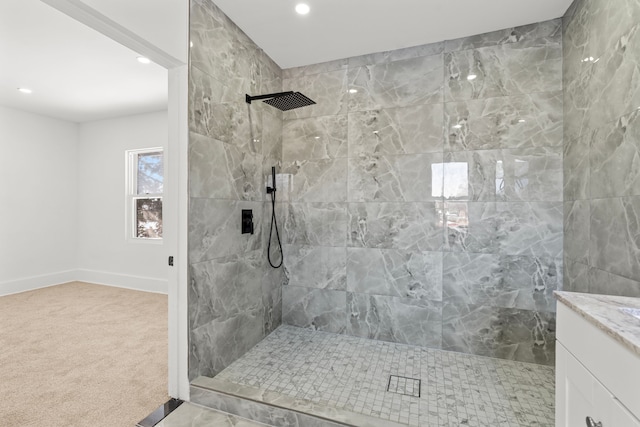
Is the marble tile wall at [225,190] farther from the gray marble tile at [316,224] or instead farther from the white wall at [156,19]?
the gray marble tile at [316,224]

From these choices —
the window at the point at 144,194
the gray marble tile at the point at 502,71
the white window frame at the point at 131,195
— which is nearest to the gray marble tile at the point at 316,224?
the gray marble tile at the point at 502,71

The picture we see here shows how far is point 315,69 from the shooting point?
2943 mm

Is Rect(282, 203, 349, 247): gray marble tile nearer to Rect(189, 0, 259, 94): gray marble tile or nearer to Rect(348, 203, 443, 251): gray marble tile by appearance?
Rect(348, 203, 443, 251): gray marble tile

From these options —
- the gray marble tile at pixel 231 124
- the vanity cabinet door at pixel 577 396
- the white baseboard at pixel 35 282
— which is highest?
the gray marble tile at pixel 231 124

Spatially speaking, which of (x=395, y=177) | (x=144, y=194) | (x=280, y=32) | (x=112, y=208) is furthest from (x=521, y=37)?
(x=112, y=208)

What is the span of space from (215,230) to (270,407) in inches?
45.4

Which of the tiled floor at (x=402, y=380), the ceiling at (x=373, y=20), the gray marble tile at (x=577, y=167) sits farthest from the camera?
the ceiling at (x=373, y=20)

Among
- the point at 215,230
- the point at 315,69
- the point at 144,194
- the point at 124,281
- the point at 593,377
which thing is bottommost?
the point at 124,281

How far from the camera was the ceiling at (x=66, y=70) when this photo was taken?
235 cm

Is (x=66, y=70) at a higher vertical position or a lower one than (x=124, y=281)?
higher

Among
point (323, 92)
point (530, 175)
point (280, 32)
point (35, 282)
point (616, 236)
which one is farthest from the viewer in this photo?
point (35, 282)

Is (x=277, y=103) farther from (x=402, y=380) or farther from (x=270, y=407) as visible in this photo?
(x=402, y=380)

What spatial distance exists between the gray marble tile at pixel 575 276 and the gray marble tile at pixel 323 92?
2.12m

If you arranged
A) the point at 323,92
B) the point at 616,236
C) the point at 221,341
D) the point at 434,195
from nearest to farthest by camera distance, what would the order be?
the point at 616,236 → the point at 221,341 → the point at 434,195 → the point at 323,92
